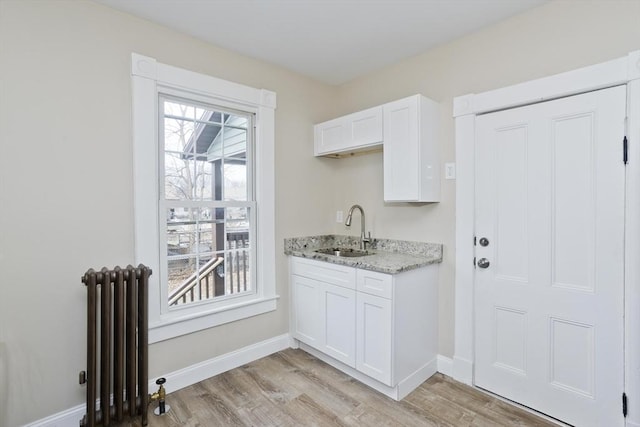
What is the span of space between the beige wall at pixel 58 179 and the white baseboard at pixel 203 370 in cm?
5

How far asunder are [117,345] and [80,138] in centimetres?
124

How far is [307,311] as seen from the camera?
2770 mm

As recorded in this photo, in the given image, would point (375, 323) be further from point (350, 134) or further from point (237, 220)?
point (350, 134)

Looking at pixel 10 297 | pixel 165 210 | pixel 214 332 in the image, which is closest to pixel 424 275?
pixel 214 332

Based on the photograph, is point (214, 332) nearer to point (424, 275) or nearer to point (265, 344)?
point (265, 344)

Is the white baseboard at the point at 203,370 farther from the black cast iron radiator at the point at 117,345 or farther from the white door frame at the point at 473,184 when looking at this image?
the white door frame at the point at 473,184

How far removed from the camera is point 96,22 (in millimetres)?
1952

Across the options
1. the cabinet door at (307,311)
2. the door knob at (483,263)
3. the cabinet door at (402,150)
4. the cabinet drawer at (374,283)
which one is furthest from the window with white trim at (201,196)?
the door knob at (483,263)

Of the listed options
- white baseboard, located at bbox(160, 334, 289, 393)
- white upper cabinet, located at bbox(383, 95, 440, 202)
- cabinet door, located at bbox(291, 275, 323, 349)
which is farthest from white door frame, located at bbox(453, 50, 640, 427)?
white baseboard, located at bbox(160, 334, 289, 393)

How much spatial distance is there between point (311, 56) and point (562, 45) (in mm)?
1729

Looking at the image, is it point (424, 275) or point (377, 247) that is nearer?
point (424, 275)

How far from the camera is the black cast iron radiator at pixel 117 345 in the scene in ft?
5.73

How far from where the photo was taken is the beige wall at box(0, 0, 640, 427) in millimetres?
1721

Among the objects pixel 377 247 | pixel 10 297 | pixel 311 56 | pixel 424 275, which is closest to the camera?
pixel 10 297
